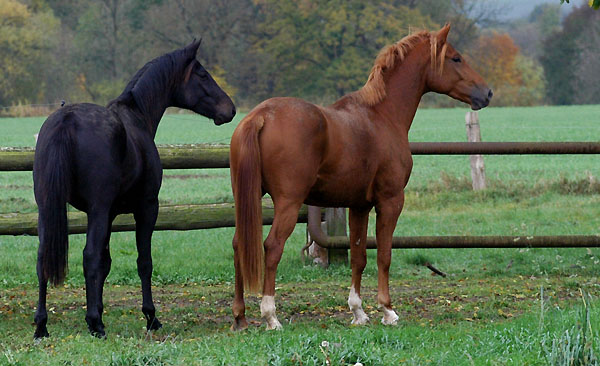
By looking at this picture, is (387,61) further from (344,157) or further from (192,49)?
(192,49)

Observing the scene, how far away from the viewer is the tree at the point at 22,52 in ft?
124

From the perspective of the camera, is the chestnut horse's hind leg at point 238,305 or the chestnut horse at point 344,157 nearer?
the chestnut horse at point 344,157

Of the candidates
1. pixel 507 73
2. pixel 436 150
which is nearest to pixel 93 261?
pixel 436 150

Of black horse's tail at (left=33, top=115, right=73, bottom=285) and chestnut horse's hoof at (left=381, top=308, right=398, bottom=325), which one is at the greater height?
black horse's tail at (left=33, top=115, right=73, bottom=285)

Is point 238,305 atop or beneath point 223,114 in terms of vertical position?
beneath

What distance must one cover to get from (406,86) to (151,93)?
6.37ft

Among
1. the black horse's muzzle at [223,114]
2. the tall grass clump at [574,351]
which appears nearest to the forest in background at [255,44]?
the black horse's muzzle at [223,114]

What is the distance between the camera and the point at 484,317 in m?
6.01

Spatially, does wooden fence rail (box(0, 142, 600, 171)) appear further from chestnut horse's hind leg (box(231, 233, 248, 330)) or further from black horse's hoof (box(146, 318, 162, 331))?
chestnut horse's hind leg (box(231, 233, 248, 330))

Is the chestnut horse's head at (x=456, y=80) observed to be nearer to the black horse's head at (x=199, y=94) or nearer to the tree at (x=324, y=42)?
the black horse's head at (x=199, y=94)

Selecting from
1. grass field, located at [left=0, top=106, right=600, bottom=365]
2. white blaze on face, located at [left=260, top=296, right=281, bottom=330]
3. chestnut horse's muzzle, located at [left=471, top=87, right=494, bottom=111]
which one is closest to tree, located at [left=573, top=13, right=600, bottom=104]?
grass field, located at [left=0, top=106, right=600, bottom=365]

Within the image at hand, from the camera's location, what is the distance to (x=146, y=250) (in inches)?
233

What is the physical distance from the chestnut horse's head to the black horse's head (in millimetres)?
1638

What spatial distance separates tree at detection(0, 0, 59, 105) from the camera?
37.9 meters
